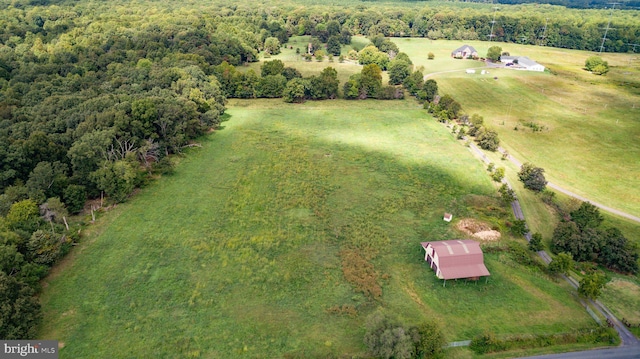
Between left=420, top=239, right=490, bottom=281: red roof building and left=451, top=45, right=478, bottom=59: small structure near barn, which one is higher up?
left=451, top=45, right=478, bottom=59: small structure near barn

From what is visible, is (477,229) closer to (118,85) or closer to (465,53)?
(118,85)

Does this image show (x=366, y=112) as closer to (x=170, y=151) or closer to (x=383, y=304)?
(x=170, y=151)

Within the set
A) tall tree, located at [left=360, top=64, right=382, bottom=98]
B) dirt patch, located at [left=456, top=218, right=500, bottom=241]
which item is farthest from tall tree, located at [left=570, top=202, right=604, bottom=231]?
tall tree, located at [left=360, top=64, right=382, bottom=98]

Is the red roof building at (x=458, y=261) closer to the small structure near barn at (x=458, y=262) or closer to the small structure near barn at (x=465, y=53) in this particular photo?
the small structure near barn at (x=458, y=262)

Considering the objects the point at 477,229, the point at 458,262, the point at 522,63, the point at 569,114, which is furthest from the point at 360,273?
the point at 522,63

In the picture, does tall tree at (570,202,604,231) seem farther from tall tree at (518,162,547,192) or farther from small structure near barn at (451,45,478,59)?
small structure near barn at (451,45,478,59)
